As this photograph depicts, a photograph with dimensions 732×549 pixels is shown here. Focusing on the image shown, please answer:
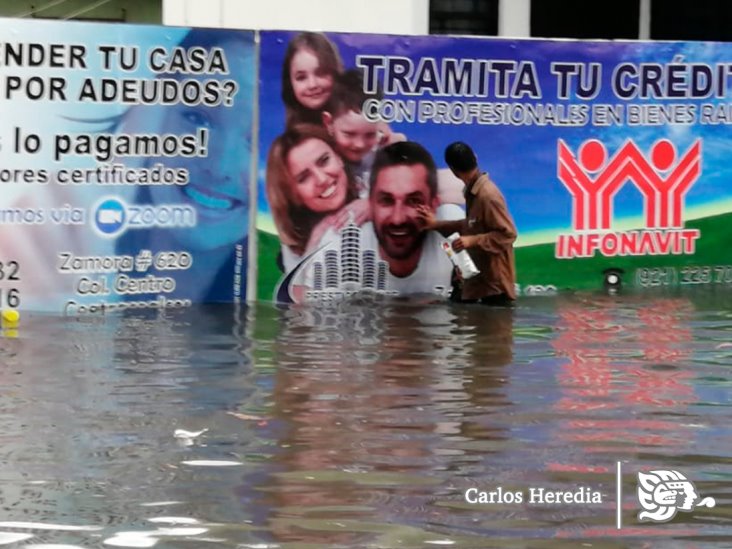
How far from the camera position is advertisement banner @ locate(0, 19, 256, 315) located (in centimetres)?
1169

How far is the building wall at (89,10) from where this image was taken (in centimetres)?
2252

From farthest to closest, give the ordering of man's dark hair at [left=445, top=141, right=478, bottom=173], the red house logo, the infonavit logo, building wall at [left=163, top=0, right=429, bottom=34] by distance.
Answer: building wall at [left=163, top=0, right=429, bottom=34] → the red house logo → man's dark hair at [left=445, top=141, right=478, bottom=173] → the infonavit logo

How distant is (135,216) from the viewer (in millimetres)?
12094

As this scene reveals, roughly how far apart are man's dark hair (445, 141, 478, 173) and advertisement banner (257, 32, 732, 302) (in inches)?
5.6

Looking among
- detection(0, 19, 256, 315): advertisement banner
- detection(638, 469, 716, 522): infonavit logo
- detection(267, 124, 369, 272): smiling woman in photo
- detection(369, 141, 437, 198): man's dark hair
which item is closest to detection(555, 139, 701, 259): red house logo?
detection(369, 141, 437, 198): man's dark hair

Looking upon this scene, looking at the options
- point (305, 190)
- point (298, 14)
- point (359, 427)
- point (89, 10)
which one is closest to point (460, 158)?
point (305, 190)

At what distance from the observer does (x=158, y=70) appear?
12.1 meters

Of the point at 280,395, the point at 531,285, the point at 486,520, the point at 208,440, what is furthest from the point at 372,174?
the point at 486,520

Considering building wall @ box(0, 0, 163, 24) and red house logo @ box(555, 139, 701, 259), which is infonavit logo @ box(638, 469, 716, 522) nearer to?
red house logo @ box(555, 139, 701, 259)

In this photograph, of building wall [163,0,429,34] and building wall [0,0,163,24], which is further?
building wall [0,0,163,24]

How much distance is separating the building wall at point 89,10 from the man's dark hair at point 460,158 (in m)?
10.7

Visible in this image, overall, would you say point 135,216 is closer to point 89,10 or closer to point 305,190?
point 305,190

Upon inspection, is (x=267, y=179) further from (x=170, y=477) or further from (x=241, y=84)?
(x=170, y=477)

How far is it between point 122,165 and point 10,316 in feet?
4.70
